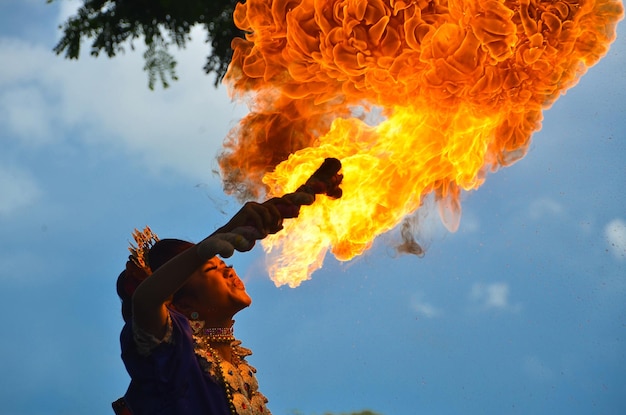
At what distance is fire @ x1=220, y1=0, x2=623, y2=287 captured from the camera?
4.26m

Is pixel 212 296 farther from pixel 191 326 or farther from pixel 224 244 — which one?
pixel 224 244

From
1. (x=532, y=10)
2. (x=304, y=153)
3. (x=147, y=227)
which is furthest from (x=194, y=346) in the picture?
(x=532, y=10)

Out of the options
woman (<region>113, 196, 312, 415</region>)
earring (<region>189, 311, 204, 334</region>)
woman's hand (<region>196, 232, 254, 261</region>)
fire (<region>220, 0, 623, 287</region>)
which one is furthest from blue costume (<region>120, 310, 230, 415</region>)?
fire (<region>220, 0, 623, 287</region>)

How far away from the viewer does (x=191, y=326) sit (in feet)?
12.0

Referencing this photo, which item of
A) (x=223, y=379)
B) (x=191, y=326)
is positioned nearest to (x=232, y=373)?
(x=223, y=379)

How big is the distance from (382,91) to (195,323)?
1533mm

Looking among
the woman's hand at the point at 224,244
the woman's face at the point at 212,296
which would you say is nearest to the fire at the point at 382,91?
the woman's face at the point at 212,296

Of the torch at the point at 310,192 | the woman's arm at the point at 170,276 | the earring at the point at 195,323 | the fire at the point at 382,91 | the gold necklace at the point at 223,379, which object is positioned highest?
the fire at the point at 382,91

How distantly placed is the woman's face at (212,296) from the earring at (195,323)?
20 millimetres

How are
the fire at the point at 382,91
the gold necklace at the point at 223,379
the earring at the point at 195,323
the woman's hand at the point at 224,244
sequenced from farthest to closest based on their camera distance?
the fire at the point at 382,91 → the earring at the point at 195,323 → the gold necklace at the point at 223,379 → the woman's hand at the point at 224,244

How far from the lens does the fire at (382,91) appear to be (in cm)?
426

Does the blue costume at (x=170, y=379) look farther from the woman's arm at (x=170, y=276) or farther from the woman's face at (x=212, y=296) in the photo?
the woman's face at (x=212, y=296)

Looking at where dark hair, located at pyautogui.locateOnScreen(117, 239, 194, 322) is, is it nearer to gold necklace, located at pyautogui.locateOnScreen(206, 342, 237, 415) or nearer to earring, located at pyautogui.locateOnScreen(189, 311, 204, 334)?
earring, located at pyautogui.locateOnScreen(189, 311, 204, 334)

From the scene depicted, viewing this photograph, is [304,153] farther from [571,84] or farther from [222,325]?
[571,84]
